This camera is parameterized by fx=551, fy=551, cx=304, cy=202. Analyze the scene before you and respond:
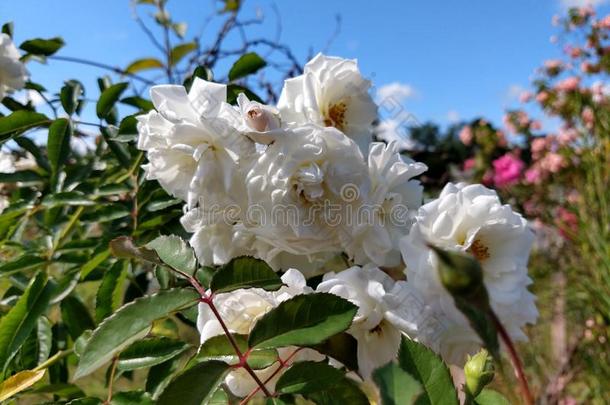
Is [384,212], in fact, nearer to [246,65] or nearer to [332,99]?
[332,99]

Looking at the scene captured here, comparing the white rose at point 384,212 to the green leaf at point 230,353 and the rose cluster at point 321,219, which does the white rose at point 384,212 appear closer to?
the rose cluster at point 321,219

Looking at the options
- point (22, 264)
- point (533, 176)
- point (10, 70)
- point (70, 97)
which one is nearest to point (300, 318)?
point (22, 264)

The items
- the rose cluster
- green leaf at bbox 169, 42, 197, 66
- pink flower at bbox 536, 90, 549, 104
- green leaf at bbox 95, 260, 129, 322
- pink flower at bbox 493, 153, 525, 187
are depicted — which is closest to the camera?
the rose cluster

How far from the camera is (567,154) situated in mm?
3561

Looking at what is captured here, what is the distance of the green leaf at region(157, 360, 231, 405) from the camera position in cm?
32

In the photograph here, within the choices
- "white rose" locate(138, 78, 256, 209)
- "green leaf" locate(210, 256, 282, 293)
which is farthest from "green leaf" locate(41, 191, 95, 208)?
"green leaf" locate(210, 256, 282, 293)

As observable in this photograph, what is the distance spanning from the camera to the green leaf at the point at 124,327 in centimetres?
32

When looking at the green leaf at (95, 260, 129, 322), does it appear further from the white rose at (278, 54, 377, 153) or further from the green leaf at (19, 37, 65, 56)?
the green leaf at (19, 37, 65, 56)

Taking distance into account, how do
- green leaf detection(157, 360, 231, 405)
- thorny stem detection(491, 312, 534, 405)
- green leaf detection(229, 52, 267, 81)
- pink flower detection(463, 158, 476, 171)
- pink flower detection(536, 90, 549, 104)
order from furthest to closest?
pink flower detection(463, 158, 476, 171) < pink flower detection(536, 90, 549, 104) < green leaf detection(229, 52, 267, 81) < green leaf detection(157, 360, 231, 405) < thorny stem detection(491, 312, 534, 405)

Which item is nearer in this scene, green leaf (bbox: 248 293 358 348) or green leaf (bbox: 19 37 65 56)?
green leaf (bbox: 248 293 358 348)

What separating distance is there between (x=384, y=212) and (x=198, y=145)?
0.17 metres

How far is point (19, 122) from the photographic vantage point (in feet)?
2.15

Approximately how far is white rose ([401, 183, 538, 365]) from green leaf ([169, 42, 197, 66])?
0.67m

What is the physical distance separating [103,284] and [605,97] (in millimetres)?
3359
